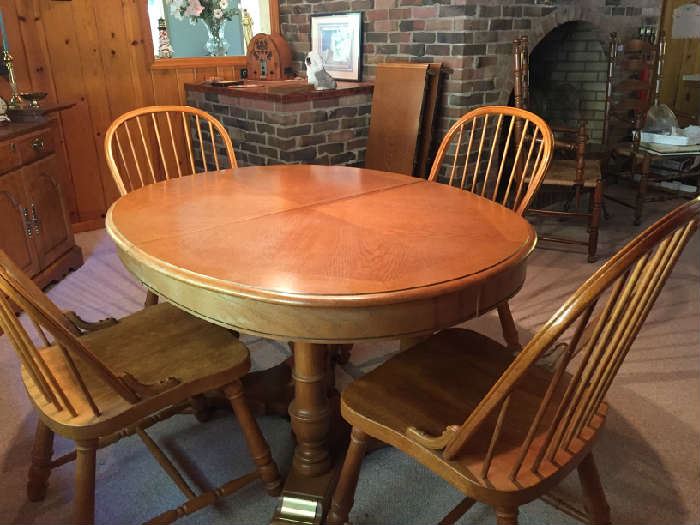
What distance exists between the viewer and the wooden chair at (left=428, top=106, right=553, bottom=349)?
1.94 m

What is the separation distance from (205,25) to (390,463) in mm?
3413

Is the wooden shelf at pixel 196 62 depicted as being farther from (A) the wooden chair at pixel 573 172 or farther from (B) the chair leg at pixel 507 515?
(B) the chair leg at pixel 507 515

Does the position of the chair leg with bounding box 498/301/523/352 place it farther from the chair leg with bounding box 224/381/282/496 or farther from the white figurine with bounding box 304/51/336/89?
the white figurine with bounding box 304/51/336/89

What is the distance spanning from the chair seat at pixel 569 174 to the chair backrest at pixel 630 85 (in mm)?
557

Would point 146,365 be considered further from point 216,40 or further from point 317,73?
point 216,40

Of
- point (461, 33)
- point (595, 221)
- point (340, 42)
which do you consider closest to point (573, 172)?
point (595, 221)

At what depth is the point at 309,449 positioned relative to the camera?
155 cm

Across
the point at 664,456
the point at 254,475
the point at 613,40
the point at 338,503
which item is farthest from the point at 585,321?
the point at 613,40

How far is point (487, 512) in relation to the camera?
153cm

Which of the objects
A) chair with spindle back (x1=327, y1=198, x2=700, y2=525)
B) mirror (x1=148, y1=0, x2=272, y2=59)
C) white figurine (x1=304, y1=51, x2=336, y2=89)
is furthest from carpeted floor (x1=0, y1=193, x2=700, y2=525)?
mirror (x1=148, y1=0, x2=272, y2=59)

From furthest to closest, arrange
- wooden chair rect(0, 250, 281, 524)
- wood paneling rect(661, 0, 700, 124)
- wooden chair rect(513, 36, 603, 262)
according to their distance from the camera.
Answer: wood paneling rect(661, 0, 700, 124), wooden chair rect(513, 36, 603, 262), wooden chair rect(0, 250, 281, 524)

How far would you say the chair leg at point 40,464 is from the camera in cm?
150

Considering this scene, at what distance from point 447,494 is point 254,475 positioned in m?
0.53

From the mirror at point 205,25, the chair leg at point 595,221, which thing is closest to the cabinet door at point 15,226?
the mirror at point 205,25
